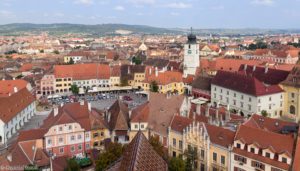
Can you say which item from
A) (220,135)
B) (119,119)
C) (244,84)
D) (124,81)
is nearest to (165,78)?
(124,81)

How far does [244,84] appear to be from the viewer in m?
67.9

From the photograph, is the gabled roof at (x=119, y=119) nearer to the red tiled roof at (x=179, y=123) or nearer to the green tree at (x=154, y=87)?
the red tiled roof at (x=179, y=123)

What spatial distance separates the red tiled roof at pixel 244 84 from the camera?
212ft

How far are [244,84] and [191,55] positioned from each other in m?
30.5

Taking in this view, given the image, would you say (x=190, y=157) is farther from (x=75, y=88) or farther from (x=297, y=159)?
(x=75, y=88)

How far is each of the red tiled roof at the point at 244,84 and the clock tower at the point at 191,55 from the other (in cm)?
1921

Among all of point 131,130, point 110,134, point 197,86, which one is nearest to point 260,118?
point 131,130

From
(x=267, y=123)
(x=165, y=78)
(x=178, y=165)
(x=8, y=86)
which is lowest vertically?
(x=178, y=165)

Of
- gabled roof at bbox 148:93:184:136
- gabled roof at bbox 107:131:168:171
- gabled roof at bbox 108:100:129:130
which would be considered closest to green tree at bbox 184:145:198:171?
gabled roof at bbox 148:93:184:136

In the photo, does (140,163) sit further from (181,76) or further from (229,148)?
(181,76)

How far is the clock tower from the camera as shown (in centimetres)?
9531

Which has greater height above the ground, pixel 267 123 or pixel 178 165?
pixel 267 123

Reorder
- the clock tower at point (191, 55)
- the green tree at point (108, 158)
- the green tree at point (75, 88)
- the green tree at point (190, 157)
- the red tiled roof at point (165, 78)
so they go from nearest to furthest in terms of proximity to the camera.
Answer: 1. the green tree at point (108, 158)
2. the green tree at point (190, 157)
3. the red tiled roof at point (165, 78)
4. the green tree at point (75, 88)
5. the clock tower at point (191, 55)

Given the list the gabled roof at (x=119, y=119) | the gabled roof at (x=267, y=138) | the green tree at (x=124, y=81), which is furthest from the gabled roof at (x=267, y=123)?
the green tree at (x=124, y=81)
